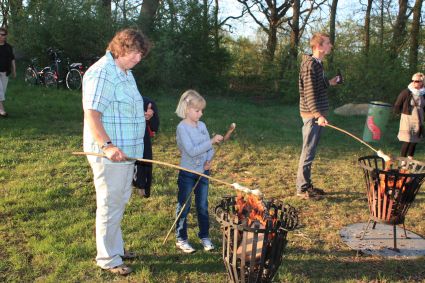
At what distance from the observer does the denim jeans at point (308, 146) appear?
205 inches

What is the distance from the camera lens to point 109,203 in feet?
10.6

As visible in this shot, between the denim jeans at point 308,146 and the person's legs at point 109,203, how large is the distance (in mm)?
2631

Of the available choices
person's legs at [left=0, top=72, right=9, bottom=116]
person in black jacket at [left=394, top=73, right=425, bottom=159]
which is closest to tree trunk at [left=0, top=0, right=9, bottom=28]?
person's legs at [left=0, top=72, right=9, bottom=116]

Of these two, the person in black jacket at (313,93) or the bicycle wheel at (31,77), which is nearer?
the person in black jacket at (313,93)

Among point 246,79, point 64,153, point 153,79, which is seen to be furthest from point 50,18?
point 64,153

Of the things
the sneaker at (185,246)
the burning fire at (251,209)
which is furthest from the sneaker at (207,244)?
the burning fire at (251,209)

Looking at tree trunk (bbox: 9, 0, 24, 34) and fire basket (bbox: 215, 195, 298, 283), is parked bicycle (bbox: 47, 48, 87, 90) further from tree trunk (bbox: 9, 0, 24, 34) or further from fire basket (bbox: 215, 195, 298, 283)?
fire basket (bbox: 215, 195, 298, 283)

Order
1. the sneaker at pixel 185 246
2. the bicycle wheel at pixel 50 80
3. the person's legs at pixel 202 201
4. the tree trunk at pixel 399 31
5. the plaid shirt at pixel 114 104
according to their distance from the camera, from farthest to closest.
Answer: the tree trunk at pixel 399 31 < the bicycle wheel at pixel 50 80 < the sneaker at pixel 185 246 < the person's legs at pixel 202 201 < the plaid shirt at pixel 114 104

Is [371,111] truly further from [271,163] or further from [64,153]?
→ [64,153]

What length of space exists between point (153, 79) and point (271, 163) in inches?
353

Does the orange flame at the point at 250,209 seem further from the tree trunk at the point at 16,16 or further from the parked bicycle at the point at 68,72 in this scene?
the tree trunk at the point at 16,16

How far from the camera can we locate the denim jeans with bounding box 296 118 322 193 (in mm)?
5195

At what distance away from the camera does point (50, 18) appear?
14.6 m

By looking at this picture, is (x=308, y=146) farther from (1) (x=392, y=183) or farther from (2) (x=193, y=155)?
(2) (x=193, y=155)
